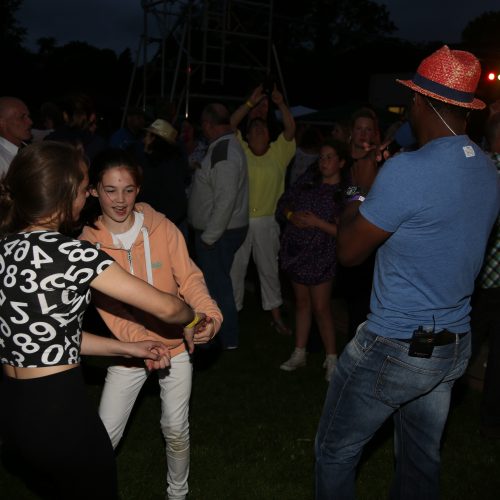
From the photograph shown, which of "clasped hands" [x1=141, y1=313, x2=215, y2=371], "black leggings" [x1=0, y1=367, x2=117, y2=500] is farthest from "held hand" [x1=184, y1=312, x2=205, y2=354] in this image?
"black leggings" [x1=0, y1=367, x2=117, y2=500]

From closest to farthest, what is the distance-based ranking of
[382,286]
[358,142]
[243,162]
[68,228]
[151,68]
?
[68,228], [382,286], [358,142], [243,162], [151,68]

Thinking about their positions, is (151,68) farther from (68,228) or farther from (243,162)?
(68,228)

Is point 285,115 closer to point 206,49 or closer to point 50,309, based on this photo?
point 50,309

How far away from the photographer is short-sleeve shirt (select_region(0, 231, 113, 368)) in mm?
2092

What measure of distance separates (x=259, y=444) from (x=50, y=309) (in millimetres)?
2578

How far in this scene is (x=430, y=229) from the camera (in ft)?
Answer: 7.75

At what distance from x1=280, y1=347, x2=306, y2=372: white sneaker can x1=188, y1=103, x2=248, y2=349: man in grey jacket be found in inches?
24.6

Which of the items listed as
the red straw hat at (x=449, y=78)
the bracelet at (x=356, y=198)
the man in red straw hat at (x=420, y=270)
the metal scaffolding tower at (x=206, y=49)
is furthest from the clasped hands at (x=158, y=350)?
the metal scaffolding tower at (x=206, y=49)

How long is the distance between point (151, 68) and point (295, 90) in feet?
92.7

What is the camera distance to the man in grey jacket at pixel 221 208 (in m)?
5.47

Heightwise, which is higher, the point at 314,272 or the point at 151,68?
the point at 151,68

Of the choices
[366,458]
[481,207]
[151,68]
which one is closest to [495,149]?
[481,207]

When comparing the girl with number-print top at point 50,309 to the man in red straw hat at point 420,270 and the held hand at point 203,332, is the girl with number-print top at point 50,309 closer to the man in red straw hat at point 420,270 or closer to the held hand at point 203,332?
the held hand at point 203,332

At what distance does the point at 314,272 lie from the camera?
17.0ft
